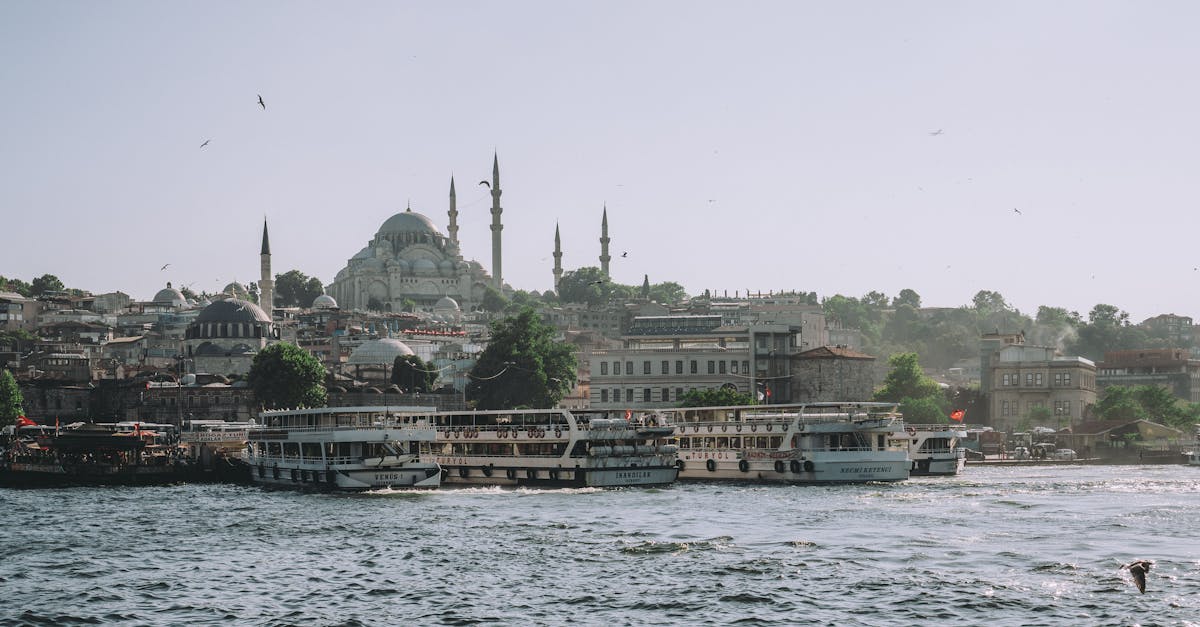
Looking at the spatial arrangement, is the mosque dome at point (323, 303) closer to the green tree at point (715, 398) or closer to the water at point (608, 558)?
the green tree at point (715, 398)

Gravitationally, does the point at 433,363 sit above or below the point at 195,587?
above

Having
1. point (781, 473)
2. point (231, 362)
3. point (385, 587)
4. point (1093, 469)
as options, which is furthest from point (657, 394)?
point (385, 587)

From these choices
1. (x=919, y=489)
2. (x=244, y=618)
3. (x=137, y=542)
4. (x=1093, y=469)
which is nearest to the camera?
(x=244, y=618)

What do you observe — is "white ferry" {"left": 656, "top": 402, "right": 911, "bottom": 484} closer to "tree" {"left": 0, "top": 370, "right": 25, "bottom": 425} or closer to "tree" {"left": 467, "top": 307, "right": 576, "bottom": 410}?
"tree" {"left": 467, "top": 307, "right": 576, "bottom": 410}

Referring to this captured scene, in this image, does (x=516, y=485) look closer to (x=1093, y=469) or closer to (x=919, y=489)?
(x=919, y=489)

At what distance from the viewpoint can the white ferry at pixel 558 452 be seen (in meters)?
56.5

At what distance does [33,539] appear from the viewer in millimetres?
41312

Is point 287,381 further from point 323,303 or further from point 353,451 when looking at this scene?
point 323,303

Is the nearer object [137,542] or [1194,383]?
[137,542]

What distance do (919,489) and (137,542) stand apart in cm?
→ 2881

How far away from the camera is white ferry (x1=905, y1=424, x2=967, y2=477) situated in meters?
66.3

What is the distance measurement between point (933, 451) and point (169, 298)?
141 meters

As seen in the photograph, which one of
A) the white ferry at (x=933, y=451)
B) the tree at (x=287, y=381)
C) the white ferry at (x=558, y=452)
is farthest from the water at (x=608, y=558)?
the tree at (x=287, y=381)

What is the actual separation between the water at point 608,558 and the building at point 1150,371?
7716 cm
